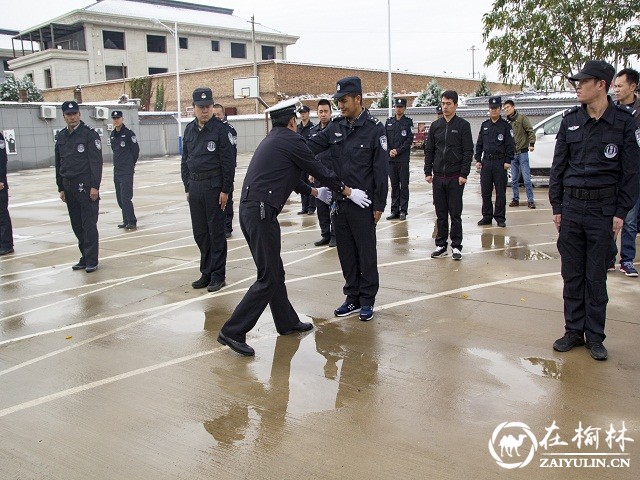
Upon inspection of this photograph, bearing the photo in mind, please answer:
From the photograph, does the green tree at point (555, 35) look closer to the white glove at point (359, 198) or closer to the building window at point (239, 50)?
the white glove at point (359, 198)

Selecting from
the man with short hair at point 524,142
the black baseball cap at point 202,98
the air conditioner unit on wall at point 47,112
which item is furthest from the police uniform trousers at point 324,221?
the air conditioner unit on wall at point 47,112

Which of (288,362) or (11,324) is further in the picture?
(11,324)

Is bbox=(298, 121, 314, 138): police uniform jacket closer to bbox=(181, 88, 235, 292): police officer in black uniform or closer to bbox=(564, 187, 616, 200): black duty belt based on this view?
bbox=(181, 88, 235, 292): police officer in black uniform

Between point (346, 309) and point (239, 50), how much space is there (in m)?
53.5

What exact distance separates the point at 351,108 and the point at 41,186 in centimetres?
1630

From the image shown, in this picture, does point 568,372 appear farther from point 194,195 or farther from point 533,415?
point 194,195

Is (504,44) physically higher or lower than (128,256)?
higher

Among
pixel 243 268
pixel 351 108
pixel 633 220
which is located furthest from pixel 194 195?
pixel 633 220

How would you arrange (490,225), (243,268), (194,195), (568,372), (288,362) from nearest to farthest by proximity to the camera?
(568,372), (288,362), (194,195), (243,268), (490,225)

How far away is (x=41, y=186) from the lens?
19.0m

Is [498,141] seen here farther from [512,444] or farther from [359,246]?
[512,444]

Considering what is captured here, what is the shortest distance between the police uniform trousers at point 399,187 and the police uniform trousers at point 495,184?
1.39m

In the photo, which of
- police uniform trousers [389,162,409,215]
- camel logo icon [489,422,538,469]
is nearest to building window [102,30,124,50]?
police uniform trousers [389,162,409,215]

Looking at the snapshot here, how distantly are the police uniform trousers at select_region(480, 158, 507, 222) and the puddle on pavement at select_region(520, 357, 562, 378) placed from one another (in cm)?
554
